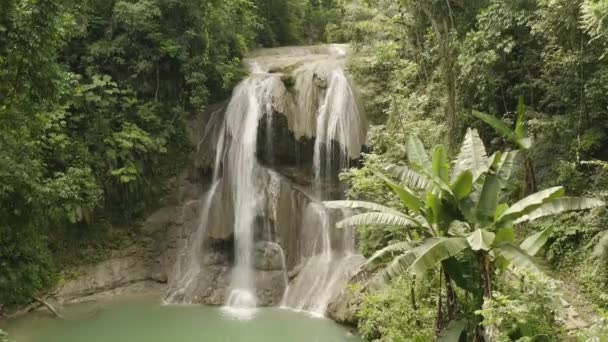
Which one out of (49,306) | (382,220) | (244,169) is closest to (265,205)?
(244,169)

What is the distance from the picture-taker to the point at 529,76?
39.1ft

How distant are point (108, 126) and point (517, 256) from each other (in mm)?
13311

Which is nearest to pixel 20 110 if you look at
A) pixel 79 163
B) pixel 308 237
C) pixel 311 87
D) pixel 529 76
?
pixel 79 163

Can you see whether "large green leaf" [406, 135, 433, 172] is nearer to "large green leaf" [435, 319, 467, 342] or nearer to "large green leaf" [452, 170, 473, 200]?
"large green leaf" [452, 170, 473, 200]

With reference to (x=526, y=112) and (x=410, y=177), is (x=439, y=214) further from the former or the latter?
(x=526, y=112)

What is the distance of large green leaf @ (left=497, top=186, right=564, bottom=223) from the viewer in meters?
6.89

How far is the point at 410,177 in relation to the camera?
320 inches

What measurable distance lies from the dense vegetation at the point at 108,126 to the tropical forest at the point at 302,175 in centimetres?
7

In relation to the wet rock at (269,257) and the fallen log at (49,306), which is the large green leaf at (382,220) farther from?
the fallen log at (49,306)

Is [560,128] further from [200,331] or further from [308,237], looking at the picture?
[200,331]

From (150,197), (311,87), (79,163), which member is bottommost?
(150,197)

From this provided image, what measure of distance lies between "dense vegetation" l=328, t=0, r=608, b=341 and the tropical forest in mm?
55

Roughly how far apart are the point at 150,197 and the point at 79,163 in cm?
284

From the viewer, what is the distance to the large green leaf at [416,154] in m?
8.20
